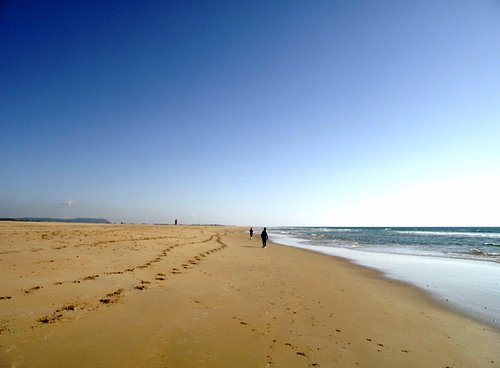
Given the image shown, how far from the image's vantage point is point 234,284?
37.9 feet

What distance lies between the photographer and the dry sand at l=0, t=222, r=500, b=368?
5375 mm

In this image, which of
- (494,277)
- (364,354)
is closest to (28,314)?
(364,354)

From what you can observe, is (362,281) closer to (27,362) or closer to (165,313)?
(165,313)

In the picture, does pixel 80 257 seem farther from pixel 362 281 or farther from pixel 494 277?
pixel 494 277

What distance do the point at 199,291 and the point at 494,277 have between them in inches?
636

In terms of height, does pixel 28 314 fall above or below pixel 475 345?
above

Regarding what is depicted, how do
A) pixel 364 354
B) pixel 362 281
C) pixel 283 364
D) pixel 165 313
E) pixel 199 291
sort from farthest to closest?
pixel 362 281
pixel 199 291
pixel 165 313
pixel 364 354
pixel 283 364

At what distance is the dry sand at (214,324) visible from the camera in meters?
5.38

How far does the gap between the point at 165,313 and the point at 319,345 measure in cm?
380

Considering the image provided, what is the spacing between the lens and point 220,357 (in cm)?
541

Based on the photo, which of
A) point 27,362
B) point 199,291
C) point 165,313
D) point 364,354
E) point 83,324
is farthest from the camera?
point 199,291

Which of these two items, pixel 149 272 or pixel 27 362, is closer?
pixel 27 362

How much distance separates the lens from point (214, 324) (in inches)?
277

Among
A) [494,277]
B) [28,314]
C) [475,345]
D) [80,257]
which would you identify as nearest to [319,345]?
[475,345]
